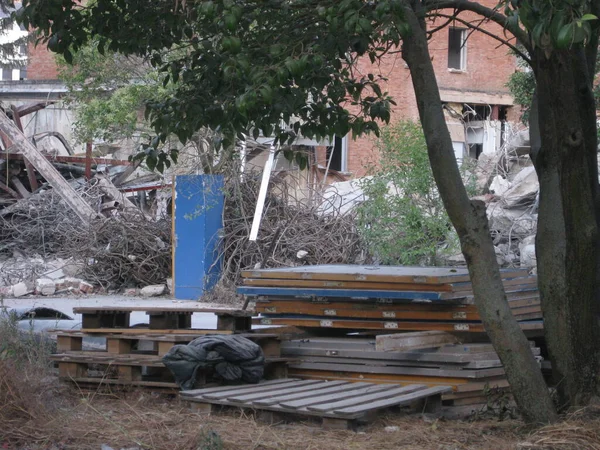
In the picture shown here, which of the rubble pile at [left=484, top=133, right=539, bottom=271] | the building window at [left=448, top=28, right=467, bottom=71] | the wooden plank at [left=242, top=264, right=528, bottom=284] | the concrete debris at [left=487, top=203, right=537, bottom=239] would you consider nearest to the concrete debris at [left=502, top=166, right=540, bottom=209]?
the rubble pile at [left=484, top=133, right=539, bottom=271]

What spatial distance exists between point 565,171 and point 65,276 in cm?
1345

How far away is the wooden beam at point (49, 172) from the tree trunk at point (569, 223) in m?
13.4

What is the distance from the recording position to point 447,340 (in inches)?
284

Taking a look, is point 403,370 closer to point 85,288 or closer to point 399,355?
point 399,355

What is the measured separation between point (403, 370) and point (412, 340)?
51 centimetres

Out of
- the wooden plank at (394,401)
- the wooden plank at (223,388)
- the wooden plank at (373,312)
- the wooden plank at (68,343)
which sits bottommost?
the wooden plank at (223,388)

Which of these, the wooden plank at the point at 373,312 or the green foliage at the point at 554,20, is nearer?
the green foliage at the point at 554,20

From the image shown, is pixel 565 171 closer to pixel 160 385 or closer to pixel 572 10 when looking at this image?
pixel 572 10

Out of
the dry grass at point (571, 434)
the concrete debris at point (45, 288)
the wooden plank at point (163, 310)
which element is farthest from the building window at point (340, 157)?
the dry grass at point (571, 434)

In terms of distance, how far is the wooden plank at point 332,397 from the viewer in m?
6.13

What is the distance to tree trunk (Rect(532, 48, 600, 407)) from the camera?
5.57m

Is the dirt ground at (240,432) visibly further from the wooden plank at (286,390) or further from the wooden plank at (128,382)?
the wooden plank at (128,382)

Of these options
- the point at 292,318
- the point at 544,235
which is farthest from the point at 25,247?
the point at 544,235

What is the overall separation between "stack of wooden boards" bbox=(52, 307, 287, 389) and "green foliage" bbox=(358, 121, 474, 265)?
5.04 meters
